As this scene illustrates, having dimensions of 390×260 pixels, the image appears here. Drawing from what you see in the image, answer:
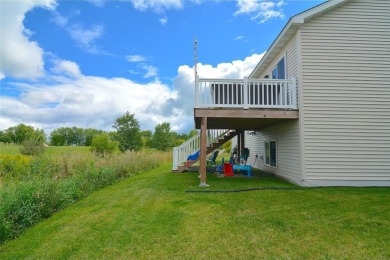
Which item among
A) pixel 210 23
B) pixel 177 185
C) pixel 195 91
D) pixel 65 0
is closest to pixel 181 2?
pixel 210 23

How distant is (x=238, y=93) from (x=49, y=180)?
6013 millimetres

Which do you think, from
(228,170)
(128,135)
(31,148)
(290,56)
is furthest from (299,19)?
(128,135)

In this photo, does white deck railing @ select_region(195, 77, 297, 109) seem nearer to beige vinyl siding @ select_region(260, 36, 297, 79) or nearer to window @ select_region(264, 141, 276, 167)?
beige vinyl siding @ select_region(260, 36, 297, 79)

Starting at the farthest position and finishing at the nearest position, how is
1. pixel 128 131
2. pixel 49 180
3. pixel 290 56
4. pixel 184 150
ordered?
1. pixel 128 131
2. pixel 184 150
3. pixel 290 56
4. pixel 49 180

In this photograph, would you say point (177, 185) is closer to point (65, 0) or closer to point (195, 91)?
point (195, 91)

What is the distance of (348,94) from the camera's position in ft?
25.5

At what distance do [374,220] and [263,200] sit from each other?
2147mm

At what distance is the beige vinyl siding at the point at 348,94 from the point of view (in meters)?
7.62

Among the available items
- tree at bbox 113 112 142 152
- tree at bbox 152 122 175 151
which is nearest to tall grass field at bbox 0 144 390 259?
tree at bbox 113 112 142 152

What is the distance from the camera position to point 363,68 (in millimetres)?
7797

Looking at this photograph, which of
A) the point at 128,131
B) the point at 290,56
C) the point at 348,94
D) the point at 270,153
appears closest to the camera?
the point at 348,94

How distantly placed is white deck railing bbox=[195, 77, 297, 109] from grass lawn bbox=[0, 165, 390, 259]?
279 centimetres

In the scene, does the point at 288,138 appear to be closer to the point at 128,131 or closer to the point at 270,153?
the point at 270,153

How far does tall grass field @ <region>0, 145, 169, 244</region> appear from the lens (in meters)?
5.20
